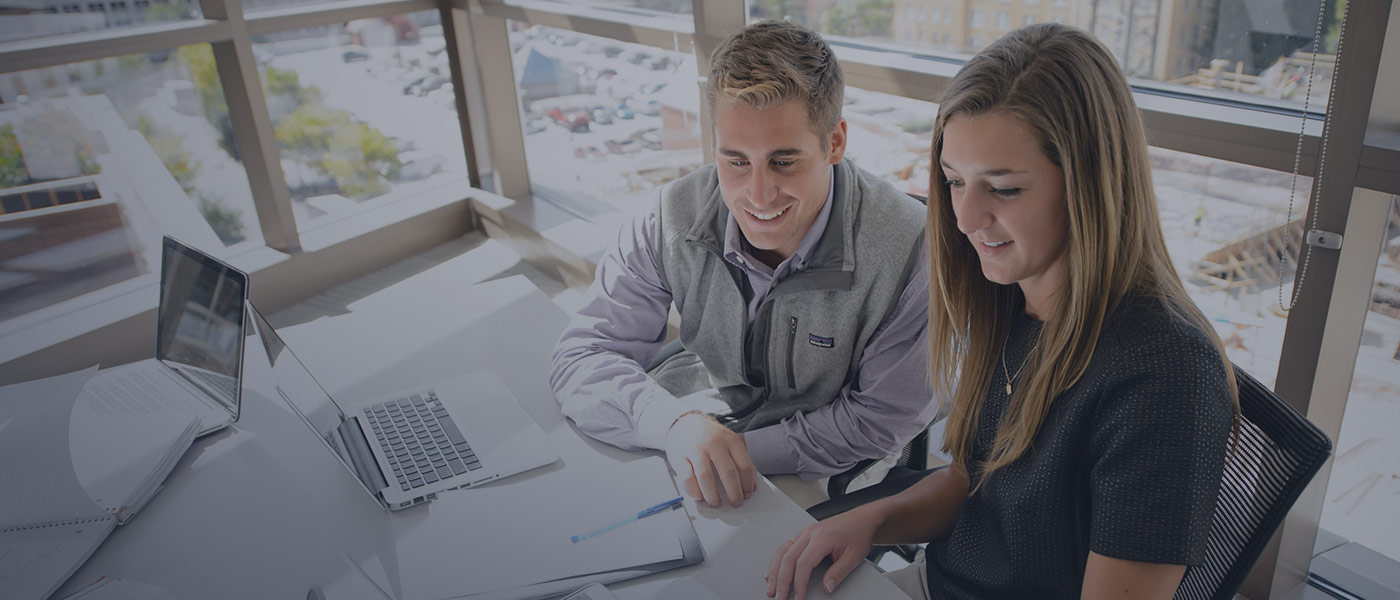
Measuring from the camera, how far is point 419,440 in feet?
4.70

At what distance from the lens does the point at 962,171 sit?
3.40 ft

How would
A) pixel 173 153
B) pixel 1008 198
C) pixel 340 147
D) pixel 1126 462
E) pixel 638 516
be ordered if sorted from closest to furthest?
pixel 1126 462 → pixel 1008 198 → pixel 638 516 → pixel 173 153 → pixel 340 147

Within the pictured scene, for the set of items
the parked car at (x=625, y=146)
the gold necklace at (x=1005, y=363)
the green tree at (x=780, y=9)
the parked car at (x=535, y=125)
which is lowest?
the parked car at (x=625, y=146)

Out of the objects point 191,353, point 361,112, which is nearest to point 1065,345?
point 191,353

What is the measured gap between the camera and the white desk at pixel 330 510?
1.17m

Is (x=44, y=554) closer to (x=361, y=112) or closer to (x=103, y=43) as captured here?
(x=103, y=43)

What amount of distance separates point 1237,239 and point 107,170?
2976 millimetres

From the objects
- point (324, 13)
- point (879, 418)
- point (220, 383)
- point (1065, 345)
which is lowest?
point (879, 418)

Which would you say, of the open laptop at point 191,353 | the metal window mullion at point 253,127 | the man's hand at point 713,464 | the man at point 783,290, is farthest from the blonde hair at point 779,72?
the metal window mullion at point 253,127

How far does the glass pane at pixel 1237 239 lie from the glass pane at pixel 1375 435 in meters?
0.13

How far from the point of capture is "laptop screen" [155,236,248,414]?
1.48m

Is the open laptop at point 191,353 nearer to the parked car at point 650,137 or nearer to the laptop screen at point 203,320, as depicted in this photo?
the laptop screen at point 203,320

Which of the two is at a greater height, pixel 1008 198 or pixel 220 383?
pixel 1008 198

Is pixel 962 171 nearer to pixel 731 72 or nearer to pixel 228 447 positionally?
pixel 731 72
